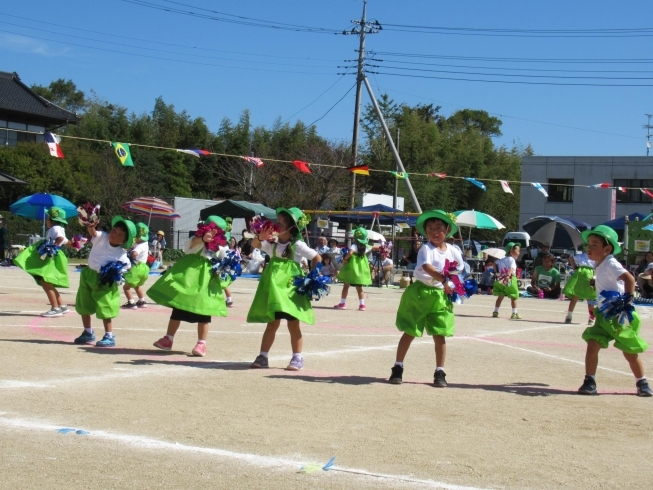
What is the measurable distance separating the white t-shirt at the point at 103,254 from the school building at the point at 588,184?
139ft

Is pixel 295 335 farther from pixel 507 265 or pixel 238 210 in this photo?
pixel 238 210

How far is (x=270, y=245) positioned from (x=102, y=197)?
38.8m

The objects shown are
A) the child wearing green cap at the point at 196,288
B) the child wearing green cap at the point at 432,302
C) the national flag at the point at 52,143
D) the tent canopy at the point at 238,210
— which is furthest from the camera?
the tent canopy at the point at 238,210

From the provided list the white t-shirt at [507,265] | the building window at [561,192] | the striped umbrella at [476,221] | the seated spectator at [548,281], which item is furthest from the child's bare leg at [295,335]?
the building window at [561,192]

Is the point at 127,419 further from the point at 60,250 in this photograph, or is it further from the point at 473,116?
the point at 473,116

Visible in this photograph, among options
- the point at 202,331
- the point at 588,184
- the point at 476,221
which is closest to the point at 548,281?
the point at 476,221

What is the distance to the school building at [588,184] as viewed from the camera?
5072 cm

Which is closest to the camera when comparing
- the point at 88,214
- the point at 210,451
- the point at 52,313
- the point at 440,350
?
the point at 210,451

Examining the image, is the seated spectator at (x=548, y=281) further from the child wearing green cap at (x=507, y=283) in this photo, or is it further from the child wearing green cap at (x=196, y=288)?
the child wearing green cap at (x=196, y=288)

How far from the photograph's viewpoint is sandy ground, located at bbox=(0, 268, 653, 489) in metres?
5.44

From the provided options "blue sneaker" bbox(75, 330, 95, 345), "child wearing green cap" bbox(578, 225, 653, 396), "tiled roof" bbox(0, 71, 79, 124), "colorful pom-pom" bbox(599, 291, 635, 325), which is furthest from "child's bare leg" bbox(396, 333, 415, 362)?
"tiled roof" bbox(0, 71, 79, 124)

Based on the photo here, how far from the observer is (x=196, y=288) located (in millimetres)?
10312

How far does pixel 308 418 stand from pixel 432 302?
2.40 m

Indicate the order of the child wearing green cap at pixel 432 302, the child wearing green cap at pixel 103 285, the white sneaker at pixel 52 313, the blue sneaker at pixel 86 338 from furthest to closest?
the white sneaker at pixel 52 313, the blue sneaker at pixel 86 338, the child wearing green cap at pixel 103 285, the child wearing green cap at pixel 432 302
